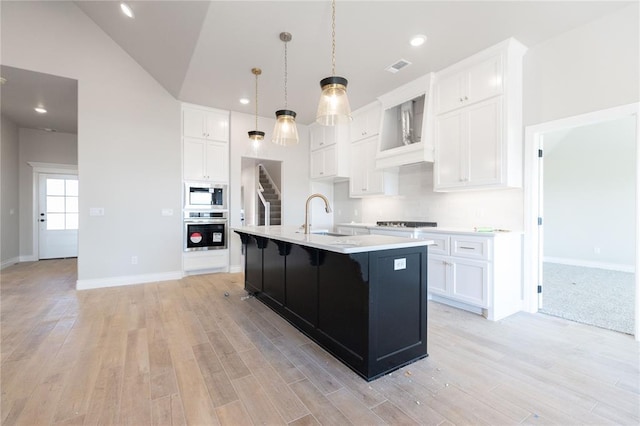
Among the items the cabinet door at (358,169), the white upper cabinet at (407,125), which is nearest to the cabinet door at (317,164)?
the cabinet door at (358,169)

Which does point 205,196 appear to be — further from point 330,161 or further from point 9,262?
point 9,262

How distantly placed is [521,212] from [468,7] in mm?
2198

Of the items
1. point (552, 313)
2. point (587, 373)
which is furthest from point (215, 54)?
point (552, 313)

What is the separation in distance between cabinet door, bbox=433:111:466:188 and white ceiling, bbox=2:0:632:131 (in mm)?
700

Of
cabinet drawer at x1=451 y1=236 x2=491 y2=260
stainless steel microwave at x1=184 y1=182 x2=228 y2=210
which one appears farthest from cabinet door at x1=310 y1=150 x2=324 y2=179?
cabinet drawer at x1=451 y1=236 x2=491 y2=260

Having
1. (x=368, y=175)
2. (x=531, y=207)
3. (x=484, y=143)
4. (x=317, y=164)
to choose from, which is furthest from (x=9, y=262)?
(x=531, y=207)

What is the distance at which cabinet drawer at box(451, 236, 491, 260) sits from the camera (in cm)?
307

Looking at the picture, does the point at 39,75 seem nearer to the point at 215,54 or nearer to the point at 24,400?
the point at 215,54

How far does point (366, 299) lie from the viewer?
6.49 feet

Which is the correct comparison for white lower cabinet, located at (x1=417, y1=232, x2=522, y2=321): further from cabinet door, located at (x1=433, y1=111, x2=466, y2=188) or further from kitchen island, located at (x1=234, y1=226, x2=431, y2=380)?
kitchen island, located at (x1=234, y1=226, x2=431, y2=380)

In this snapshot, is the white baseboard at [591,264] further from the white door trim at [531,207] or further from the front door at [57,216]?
the front door at [57,216]

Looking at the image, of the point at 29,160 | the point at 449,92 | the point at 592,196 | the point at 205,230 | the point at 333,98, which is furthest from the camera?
the point at 29,160

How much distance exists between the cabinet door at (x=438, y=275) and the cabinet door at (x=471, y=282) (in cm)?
10

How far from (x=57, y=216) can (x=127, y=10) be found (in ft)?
19.0
